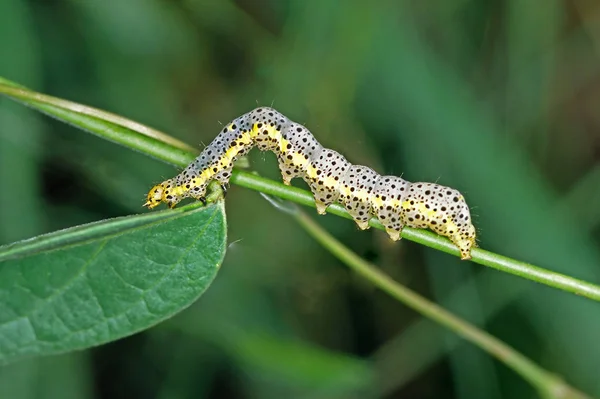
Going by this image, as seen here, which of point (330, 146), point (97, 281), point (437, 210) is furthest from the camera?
point (330, 146)

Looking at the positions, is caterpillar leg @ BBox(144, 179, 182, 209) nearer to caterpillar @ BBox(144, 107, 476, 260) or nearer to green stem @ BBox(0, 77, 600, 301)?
caterpillar @ BBox(144, 107, 476, 260)

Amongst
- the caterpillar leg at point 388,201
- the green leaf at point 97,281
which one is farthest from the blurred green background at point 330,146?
the green leaf at point 97,281

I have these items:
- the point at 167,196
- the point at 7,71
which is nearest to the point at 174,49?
the point at 7,71

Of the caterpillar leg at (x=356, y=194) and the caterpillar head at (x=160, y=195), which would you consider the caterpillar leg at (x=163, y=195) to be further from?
the caterpillar leg at (x=356, y=194)

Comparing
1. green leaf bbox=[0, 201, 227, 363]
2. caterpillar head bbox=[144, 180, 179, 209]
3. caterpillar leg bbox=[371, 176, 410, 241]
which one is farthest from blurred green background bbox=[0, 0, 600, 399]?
green leaf bbox=[0, 201, 227, 363]

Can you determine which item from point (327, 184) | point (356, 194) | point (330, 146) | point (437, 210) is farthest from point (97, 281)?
point (330, 146)

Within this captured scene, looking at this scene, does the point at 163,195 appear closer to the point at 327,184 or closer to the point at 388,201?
the point at 327,184

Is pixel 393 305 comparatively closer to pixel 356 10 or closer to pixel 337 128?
pixel 337 128
